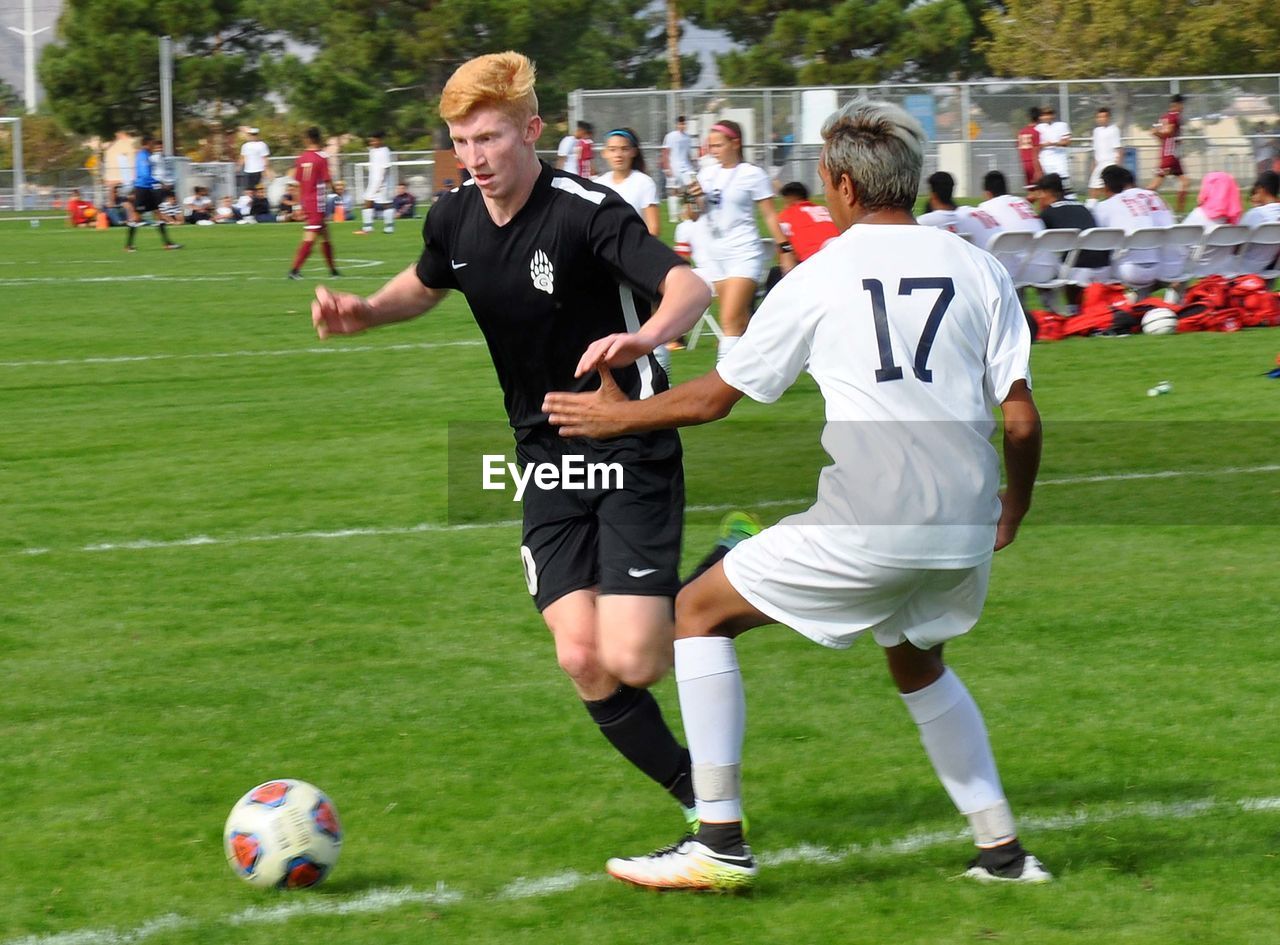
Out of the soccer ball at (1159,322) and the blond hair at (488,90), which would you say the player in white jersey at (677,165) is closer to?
the soccer ball at (1159,322)

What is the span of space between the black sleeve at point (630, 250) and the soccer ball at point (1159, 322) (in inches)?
483

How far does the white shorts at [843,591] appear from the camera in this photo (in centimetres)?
382

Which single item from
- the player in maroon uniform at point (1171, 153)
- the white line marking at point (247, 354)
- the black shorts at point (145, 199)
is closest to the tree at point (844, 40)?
the player in maroon uniform at point (1171, 153)

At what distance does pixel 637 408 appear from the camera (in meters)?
3.98

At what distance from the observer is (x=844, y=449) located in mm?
3846

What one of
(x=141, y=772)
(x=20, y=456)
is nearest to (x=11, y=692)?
(x=141, y=772)

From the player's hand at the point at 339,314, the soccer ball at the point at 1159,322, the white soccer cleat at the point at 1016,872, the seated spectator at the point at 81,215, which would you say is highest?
the seated spectator at the point at 81,215

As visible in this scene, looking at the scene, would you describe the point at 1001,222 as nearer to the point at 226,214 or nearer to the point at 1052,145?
the point at 1052,145

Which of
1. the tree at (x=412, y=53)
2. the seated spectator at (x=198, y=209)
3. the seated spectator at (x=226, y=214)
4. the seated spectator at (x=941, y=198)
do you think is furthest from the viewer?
the tree at (x=412, y=53)

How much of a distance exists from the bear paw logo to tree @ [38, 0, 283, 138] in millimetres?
64521

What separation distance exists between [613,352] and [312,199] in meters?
20.1

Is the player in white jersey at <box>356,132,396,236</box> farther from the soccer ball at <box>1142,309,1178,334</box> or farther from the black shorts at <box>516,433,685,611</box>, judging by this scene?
the black shorts at <box>516,433,685,611</box>

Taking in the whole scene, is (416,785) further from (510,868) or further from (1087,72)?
(1087,72)

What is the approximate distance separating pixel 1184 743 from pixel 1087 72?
47.5m
